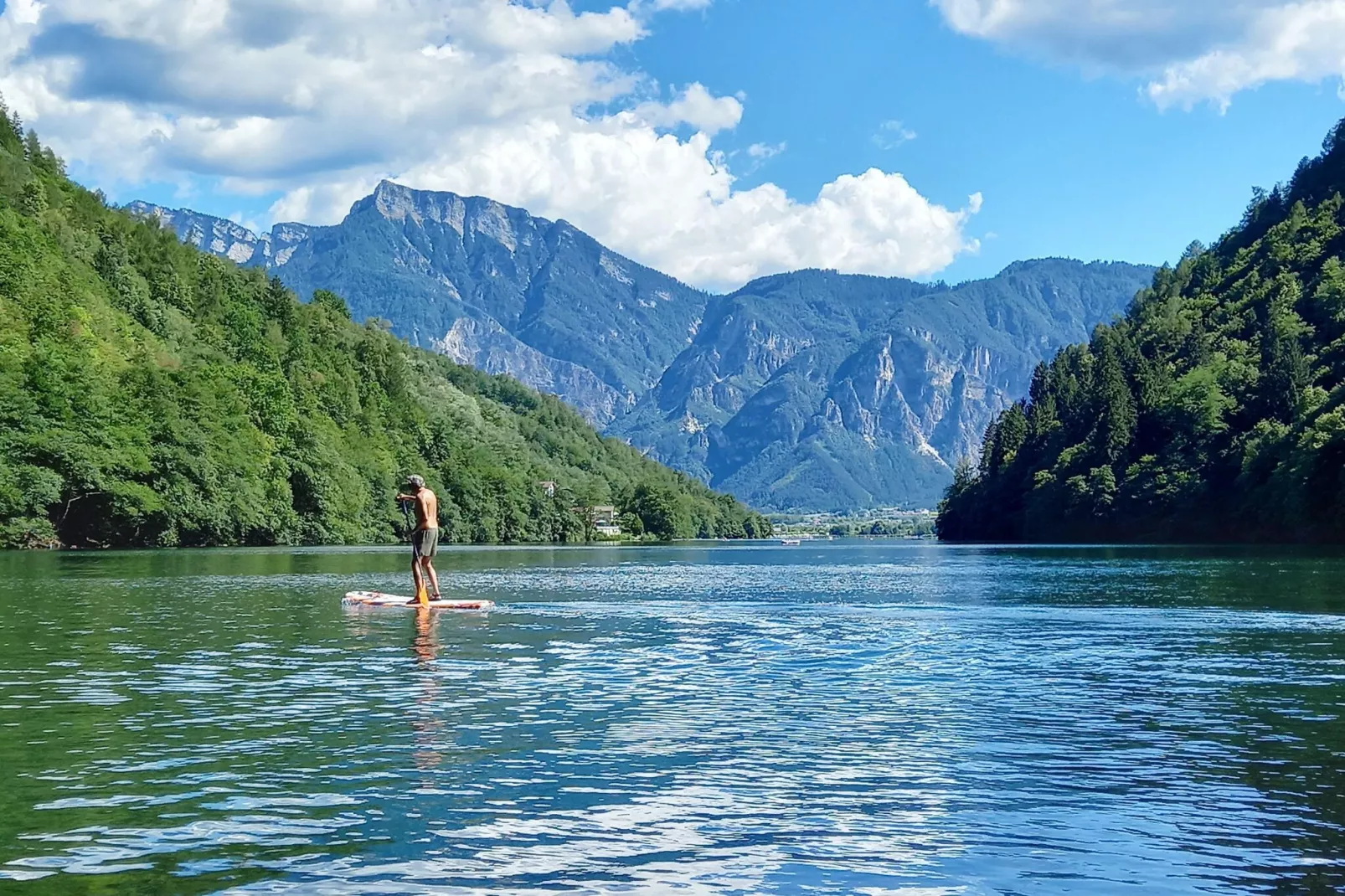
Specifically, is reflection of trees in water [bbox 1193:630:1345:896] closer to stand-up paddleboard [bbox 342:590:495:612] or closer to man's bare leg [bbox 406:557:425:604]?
stand-up paddleboard [bbox 342:590:495:612]

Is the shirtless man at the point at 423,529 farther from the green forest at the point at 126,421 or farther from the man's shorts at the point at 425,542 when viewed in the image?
the green forest at the point at 126,421

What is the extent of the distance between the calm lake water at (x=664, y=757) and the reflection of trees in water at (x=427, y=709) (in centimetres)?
11

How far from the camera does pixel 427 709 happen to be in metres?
23.7

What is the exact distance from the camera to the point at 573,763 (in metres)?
18.9

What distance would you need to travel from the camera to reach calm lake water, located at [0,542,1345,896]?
538 inches

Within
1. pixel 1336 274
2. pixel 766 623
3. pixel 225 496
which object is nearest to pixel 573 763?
pixel 766 623

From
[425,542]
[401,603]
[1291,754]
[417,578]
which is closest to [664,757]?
[1291,754]

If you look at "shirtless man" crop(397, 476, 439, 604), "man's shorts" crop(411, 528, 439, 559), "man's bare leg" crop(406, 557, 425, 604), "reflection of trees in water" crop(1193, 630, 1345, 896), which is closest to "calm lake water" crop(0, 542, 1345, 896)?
"reflection of trees in water" crop(1193, 630, 1345, 896)

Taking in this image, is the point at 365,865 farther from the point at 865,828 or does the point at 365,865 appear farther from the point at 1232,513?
the point at 1232,513

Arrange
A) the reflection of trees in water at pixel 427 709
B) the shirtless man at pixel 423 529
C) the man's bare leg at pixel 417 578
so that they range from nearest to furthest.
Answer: the reflection of trees in water at pixel 427 709
the man's bare leg at pixel 417 578
the shirtless man at pixel 423 529

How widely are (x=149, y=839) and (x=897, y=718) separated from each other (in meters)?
12.8

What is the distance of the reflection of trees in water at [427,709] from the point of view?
63.1 ft

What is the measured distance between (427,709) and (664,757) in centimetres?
582

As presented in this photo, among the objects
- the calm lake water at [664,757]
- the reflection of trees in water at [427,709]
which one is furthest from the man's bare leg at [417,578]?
the reflection of trees in water at [427,709]
